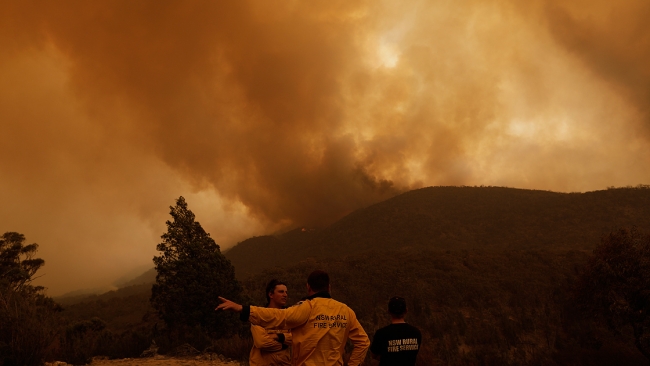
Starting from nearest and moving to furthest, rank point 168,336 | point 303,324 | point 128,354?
point 303,324 → point 128,354 → point 168,336

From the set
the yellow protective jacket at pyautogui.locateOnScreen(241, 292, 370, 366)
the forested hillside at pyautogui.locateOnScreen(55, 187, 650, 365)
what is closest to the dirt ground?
the forested hillside at pyautogui.locateOnScreen(55, 187, 650, 365)

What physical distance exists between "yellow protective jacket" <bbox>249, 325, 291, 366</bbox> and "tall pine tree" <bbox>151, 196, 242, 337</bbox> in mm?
16801

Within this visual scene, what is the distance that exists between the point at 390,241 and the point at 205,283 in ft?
226

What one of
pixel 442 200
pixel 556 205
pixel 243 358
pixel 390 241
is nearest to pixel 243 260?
pixel 390 241

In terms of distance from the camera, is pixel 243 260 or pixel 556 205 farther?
pixel 243 260

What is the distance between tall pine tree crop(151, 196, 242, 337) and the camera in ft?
67.3

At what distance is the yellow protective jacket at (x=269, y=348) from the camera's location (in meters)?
4.85

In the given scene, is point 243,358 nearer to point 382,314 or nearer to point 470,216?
point 382,314

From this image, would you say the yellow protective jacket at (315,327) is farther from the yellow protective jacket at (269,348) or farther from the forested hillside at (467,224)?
the forested hillside at (467,224)

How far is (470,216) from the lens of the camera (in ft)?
294

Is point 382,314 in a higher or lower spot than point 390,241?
lower

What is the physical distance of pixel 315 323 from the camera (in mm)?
4184

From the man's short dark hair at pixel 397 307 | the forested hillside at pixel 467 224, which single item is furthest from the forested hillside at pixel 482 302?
the forested hillside at pixel 467 224

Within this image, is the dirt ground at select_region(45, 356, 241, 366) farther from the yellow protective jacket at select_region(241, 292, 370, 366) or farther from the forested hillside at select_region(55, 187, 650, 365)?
the yellow protective jacket at select_region(241, 292, 370, 366)
